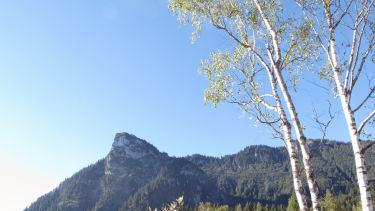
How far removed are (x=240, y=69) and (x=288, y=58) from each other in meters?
2.21

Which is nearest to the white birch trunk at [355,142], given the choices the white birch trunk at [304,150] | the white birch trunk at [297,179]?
the white birch trunk at [304,150]

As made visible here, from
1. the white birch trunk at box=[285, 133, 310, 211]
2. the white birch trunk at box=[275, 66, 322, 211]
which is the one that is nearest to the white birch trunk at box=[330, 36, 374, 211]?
the white birch trunk at box=[275, 66, 322, 211]

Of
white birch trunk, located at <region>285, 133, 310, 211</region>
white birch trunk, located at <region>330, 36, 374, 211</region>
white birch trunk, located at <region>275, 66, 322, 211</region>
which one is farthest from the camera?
white birch trunk, located at <region>285, 133, 310, 211</region>

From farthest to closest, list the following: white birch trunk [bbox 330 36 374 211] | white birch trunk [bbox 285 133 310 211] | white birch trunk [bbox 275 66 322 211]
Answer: white birch trunk [bbox 285 133 310 211], white birch trunk [bbox 275 66 322 211], white birch trunk [bbox 330 36 374 211]

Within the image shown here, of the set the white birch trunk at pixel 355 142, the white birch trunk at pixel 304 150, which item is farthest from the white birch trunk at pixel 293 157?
the white birch trunk at pixel 355 142

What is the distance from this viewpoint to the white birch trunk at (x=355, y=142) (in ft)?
26.0

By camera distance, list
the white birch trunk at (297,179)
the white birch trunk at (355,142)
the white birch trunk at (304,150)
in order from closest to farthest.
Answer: the white birch trunk at (355,142)
the white birch trunk at (304,150)
the white birch trunk at (297,179)

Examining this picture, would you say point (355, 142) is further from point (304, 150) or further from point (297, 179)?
point (297, 179)

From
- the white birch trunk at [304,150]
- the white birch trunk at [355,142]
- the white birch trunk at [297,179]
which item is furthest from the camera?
the white birch trunk at [297,179]

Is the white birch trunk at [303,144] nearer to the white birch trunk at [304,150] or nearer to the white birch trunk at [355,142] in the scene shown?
the white birch trunk at [304,150]

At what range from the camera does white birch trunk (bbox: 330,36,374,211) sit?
7934 millimetres

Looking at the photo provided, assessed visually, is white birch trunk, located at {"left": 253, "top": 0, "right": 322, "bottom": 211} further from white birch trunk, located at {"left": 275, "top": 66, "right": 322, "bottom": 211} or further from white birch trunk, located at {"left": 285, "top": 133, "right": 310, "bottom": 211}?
white birch trunk, located at {"left": 285, "top": 133, "right": 310, "bottom": 211}

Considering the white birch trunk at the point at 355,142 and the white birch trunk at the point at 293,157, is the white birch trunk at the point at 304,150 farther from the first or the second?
the white birch trunk at the point at 355,142

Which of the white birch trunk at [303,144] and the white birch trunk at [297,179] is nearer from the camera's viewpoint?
the white birch trunk at [303,144]
